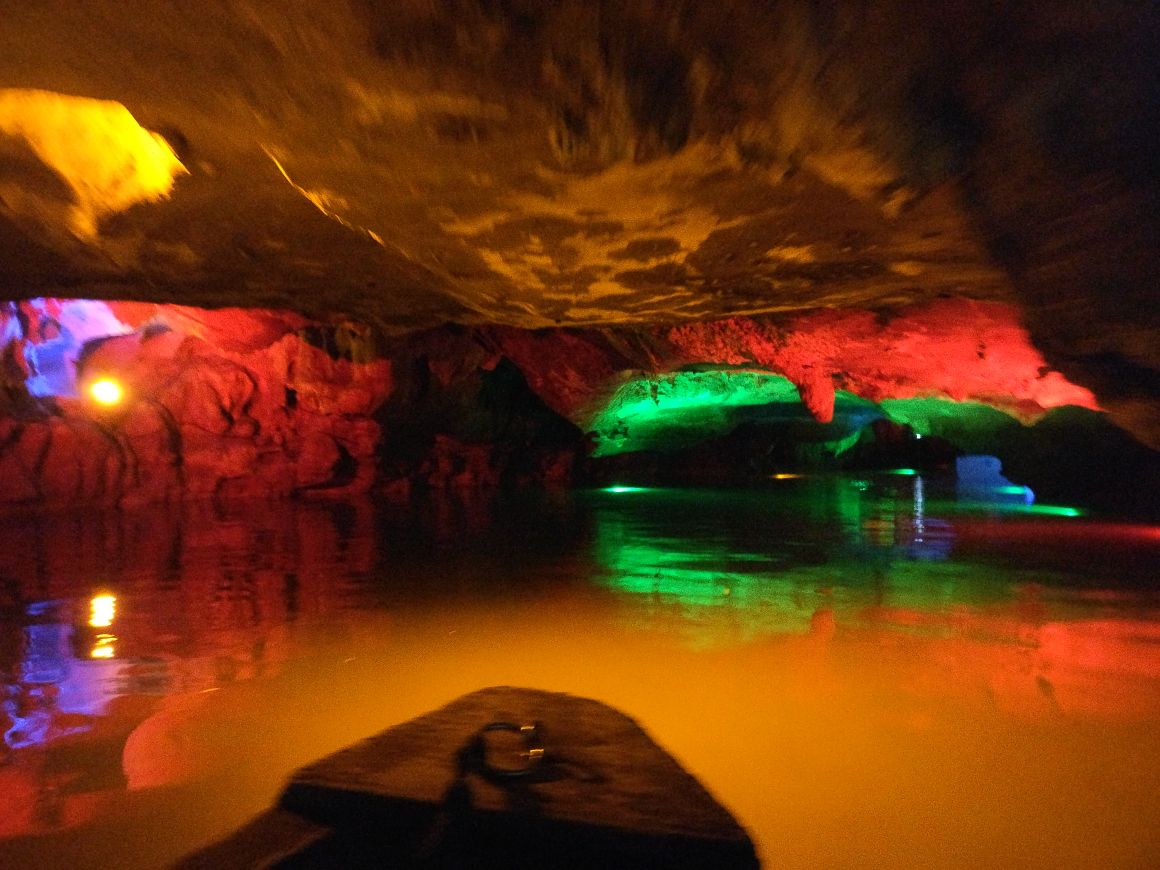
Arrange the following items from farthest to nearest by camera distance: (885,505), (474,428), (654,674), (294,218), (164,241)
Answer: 1. (474,428)
2. (885,505)
3. (164,241)
4. (294,218)
5. (654,674)

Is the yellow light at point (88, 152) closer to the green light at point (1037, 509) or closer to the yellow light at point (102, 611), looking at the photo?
the yellow light at point (102, 611)

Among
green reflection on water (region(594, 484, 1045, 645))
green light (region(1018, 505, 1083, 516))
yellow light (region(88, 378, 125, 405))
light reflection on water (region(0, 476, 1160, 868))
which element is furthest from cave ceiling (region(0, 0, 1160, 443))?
yellow light (region(88, 378, 125, 405))

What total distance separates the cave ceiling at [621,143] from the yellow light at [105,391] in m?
6.99

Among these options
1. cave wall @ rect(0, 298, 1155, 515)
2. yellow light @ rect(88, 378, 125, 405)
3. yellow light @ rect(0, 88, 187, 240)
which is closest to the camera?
yellow light @ rect(0, 88, 187, 240)

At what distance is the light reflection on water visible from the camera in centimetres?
176

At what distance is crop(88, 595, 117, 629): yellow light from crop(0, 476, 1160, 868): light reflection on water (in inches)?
1.2

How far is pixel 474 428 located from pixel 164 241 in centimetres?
1068

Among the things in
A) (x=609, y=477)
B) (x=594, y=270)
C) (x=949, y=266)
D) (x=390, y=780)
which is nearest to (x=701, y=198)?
(x=594, y=270)

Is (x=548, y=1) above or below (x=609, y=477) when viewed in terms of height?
above

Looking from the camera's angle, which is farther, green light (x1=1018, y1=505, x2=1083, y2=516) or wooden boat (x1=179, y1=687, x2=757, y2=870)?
green light (x1=1018, y1=505, x2=1083, y2=516)

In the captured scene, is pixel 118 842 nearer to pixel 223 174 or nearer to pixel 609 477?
pixel 223 174

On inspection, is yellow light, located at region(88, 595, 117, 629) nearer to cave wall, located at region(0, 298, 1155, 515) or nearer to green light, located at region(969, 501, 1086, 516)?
cave wall, located at region(0, 298, 1155, 515)

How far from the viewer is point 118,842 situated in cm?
165

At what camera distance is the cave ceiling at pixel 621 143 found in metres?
2.21
